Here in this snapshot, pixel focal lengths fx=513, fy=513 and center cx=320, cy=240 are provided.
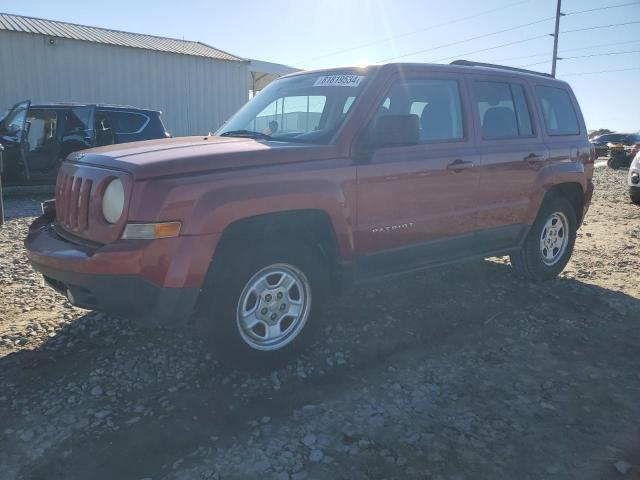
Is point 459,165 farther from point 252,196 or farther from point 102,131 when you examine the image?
point 102,131

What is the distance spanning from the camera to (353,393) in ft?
10.0

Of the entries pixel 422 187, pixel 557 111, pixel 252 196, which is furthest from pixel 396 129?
pixel 557 111

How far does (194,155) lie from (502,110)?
2941 mm

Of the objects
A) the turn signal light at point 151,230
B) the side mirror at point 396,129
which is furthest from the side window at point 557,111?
the turn signal light at point 151,230

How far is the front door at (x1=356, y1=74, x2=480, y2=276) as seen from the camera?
11.7 feet

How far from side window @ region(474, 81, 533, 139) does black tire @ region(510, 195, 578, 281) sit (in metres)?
0.81

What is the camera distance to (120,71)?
16.7 metres

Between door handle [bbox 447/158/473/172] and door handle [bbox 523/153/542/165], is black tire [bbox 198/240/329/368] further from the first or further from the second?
door handle [bbox 523/153/542/165]

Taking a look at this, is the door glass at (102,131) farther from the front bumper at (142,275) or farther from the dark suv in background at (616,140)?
the dark suv in background at (616,140)

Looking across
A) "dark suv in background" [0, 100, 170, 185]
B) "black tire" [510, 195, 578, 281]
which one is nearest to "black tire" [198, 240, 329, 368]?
"black tire" [510, 195, 578, 281]

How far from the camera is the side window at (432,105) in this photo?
384 cm

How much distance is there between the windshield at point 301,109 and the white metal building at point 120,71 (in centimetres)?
1391

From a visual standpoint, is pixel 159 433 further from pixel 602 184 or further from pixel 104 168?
pixel 602 184

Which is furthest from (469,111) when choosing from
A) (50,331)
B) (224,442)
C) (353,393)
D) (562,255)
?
(50,331)
